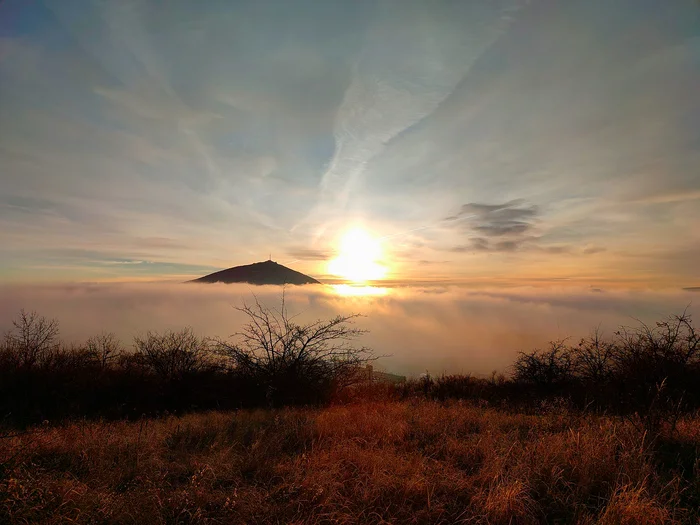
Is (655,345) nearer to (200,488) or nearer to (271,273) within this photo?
(200,488)

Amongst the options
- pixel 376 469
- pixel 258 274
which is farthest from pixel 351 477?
pixel 258 274

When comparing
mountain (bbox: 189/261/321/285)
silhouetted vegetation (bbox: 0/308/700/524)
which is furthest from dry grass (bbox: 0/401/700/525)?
mountain (bbox: 189/261/321/285)

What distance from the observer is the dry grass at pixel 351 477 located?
3656mm

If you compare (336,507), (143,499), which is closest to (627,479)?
(336,507)

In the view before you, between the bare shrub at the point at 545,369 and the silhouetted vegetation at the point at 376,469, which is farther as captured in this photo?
the bare shrub at the point at 545,369

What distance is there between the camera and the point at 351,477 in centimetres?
454

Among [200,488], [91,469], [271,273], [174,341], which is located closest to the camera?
[200,488]

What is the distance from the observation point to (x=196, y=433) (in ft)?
21.2

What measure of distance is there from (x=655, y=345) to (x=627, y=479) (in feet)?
29.5

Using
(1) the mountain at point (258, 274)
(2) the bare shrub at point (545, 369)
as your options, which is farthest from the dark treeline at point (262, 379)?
(1) the mountain at point (258, 274)

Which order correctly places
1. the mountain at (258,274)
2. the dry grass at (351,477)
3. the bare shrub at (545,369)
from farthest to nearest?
the mountain at (258,274) < the bare shrub at (545,369) < the dry grass at (351,477)

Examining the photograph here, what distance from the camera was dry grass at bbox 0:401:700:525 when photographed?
12.0 ft

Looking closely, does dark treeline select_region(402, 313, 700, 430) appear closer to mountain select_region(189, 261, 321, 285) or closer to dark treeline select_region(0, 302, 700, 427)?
dark treeline select_region(0, 302, 700, 427)

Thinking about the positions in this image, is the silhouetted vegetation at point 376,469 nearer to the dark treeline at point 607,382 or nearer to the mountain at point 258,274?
the dark treeline at point 607,382
